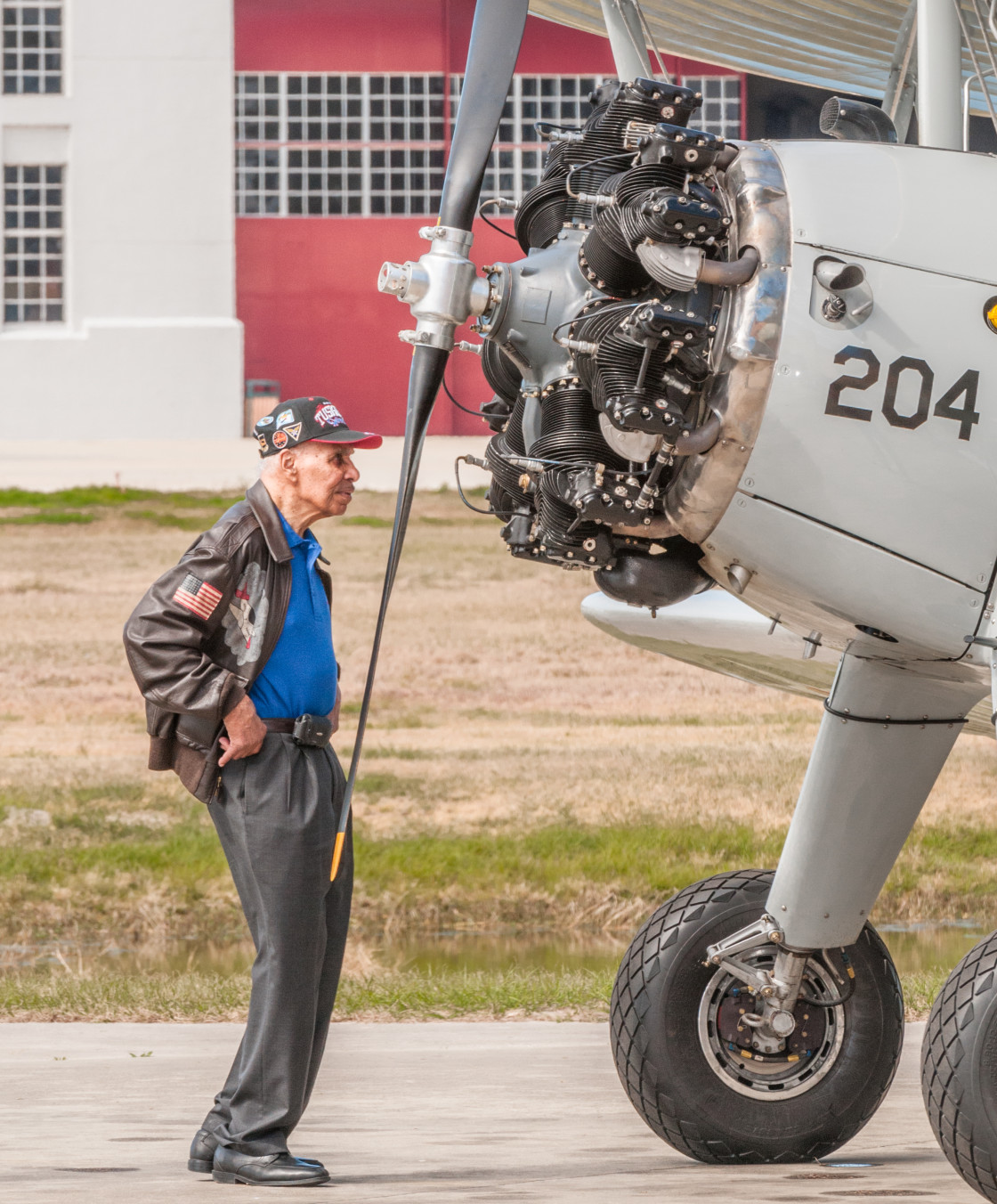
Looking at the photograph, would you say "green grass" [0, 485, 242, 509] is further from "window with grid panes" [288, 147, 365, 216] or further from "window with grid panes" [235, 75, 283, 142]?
"window with grid panes" [235, 75, 283, 142]

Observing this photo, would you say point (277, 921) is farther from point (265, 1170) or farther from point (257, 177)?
point (257, 177)

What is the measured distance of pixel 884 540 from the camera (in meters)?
Result: 4.49

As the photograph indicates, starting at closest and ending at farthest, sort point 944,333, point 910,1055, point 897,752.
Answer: point 944,333 → point 897,752 → point 910,1055

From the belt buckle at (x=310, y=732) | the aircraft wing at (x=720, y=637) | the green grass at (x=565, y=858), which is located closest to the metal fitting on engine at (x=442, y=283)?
the belt buckle at (x=310, y=732)

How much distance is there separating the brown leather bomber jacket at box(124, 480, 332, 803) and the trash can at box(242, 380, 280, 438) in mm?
26923

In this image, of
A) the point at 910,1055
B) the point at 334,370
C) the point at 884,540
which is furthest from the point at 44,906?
the point at 334,370

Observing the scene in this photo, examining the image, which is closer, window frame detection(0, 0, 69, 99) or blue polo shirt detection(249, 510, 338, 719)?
blue polo shirt detection(249, 510, 338, 719)

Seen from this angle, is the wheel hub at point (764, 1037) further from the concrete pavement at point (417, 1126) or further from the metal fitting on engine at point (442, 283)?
the metal fitting on engine at point (442, 283)

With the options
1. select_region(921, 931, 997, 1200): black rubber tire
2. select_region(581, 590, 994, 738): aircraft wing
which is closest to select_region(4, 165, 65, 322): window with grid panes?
select_region(581, 590, 994, 738): aircraft wing

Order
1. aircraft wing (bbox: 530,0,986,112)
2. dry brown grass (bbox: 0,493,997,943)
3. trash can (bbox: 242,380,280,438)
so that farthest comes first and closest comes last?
trash can (bbox: 242,380,280,438) → dry brown grass (bbox: 0,493,997,943) → aircraft wing (bbox: 530,0,986,112)

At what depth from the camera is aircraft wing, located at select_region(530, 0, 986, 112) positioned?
966 cm

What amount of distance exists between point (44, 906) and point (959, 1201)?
9716mm

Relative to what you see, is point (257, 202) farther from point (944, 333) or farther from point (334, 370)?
point (944, 333)

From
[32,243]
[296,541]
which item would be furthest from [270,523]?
[32,243]
